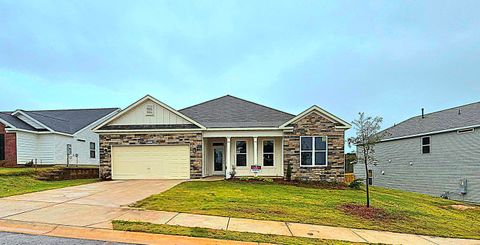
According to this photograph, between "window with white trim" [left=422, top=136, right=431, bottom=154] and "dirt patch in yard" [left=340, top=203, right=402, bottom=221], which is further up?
"window with white trim" [left=422, top=136, right=431, bottom=154]

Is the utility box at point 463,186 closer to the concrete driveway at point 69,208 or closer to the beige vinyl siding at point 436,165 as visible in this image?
the beige vinyl siding at point 436,165

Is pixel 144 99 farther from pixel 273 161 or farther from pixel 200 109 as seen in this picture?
pixel 273 161

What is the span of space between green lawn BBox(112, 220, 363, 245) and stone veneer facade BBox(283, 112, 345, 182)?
11.7 metres

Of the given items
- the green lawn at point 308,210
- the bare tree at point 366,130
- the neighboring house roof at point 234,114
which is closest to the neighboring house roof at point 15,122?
the neighboring house roof at point 234,114

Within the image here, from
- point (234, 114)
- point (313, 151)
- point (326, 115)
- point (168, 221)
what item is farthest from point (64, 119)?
point (168, 221)

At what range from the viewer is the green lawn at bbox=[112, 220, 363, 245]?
6.18m

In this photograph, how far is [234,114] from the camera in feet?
69.2

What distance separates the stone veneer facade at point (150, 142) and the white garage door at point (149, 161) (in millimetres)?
264

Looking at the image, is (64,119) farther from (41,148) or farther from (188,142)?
(188,142)

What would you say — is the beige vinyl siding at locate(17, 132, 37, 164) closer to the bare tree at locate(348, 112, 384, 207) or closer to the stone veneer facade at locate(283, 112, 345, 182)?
the stone veneer facade at locate(283, 112, 345, 182)

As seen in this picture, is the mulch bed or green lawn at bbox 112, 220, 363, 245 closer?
green lawn at bbox 112, 220, 363, 245

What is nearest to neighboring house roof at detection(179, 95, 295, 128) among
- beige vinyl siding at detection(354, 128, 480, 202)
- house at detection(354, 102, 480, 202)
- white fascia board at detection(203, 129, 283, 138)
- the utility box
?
white fascia board at detection(203, 129, 283, 138)

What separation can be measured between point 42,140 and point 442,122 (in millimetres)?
27654

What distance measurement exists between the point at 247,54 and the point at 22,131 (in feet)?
55.6
